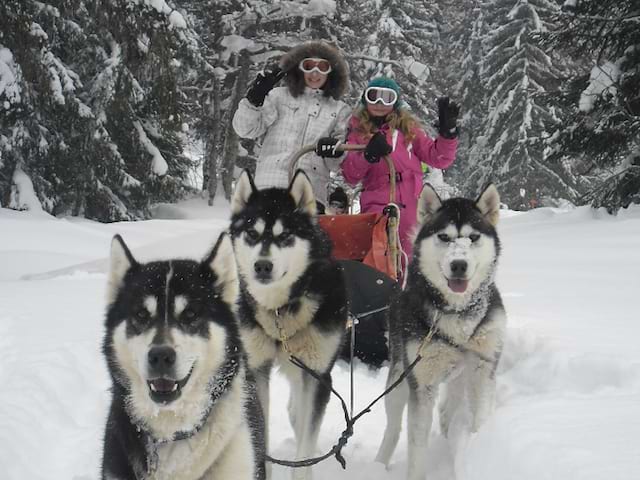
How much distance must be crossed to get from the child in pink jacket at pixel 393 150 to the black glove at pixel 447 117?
0.22 ft

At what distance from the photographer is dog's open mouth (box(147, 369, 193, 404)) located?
204 centimetres

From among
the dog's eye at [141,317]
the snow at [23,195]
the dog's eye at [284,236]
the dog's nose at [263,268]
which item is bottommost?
the dog's eye at [141,317]

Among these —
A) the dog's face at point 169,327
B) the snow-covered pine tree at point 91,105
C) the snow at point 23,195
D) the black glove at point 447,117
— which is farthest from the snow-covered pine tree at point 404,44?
the dog's face at point 169,327

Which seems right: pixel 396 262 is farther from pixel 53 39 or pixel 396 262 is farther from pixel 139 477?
pixel 53 39

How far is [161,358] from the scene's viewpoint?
1.98 meters

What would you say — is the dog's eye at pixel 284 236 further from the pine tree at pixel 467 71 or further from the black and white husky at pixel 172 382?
the pine tree at pixel 467 71

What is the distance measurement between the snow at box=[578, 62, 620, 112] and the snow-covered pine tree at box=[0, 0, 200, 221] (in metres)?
7.81

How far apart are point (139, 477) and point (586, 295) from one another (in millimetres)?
4759

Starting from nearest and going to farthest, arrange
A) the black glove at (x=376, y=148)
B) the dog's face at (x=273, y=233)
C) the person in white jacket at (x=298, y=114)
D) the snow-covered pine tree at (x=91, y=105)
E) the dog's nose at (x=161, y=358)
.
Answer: the dog's nose at (x=161, y=358) < the dog's face at (x=273, y=233) < the black glove at (x=376, y=148) < the person in white jacket at (x=298, y=114) < the snow-covered pine tree at (x=91, y=105)

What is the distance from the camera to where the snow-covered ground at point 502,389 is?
2.45 meters

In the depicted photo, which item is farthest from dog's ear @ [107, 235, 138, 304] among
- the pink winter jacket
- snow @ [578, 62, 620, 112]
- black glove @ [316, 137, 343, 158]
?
snow @ [578, 62, 620, 112]

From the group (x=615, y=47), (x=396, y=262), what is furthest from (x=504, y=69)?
(x=396, y=262)

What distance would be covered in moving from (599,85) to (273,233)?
8971 mm

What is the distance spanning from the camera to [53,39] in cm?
1196
